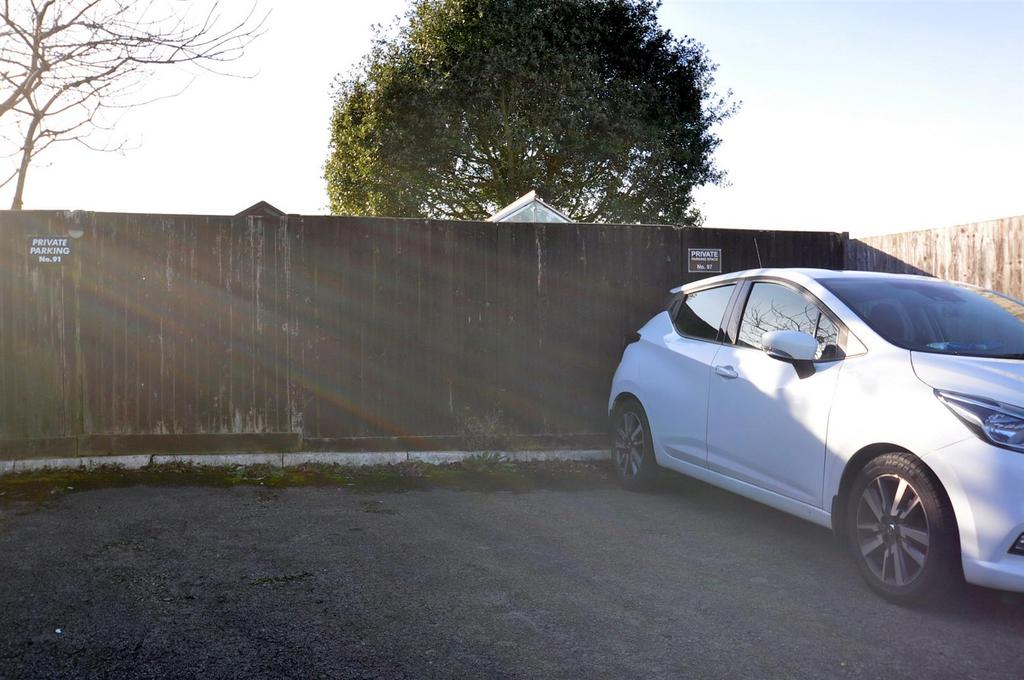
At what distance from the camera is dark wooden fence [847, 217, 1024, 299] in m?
7.73

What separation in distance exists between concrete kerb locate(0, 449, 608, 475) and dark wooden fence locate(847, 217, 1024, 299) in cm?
397

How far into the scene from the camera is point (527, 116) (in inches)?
977

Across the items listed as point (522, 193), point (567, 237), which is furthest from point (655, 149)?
point (567, 237)

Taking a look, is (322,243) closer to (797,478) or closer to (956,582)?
(797,478)

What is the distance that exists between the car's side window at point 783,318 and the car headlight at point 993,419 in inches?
38.4

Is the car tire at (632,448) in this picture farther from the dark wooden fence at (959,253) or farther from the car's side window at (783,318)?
the dark wooden fence at (959,253)

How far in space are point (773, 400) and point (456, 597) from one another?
89.5 inches

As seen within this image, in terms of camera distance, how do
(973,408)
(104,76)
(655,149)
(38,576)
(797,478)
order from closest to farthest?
(973,408)
(38,576)
(797,478)
(104,76)
(655,149)

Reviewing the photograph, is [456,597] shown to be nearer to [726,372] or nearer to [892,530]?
[892,530]

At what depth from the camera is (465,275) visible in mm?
8477

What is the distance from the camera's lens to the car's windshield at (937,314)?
4.74 metres

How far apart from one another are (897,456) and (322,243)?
5648mm

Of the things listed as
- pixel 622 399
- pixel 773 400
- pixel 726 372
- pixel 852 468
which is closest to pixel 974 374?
pixel 852 468

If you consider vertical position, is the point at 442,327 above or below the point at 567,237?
below
